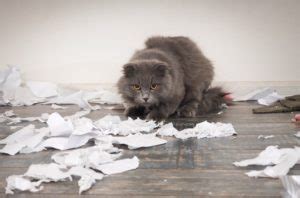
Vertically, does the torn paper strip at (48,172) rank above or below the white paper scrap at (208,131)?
below

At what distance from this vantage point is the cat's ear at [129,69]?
2.69 metres

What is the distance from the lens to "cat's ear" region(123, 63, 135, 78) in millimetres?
2689

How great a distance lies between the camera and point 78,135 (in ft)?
7.15

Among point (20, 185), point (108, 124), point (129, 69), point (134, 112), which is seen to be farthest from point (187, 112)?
point (20, 185)

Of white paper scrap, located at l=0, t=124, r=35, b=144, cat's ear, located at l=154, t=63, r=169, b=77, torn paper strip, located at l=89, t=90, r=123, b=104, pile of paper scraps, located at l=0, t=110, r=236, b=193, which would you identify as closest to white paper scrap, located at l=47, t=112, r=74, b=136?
pile of paper scraps, located at l=0, t=110, r=236, b=193

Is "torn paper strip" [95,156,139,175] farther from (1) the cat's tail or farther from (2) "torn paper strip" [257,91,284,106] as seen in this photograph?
(2) "torn paper strip" [257,91,284,106]

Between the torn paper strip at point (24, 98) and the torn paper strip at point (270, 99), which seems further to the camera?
the torn paper strip at point (24, 98)

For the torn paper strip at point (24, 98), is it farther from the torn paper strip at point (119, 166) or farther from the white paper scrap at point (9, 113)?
the torn paper strip at point (119, 166)

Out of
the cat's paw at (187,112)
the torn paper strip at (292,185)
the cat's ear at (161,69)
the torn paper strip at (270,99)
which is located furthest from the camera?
the torn paper strip at (270,99)

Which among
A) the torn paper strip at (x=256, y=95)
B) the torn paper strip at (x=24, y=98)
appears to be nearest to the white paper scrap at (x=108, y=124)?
the torn paper strip at (x=24, y=98)

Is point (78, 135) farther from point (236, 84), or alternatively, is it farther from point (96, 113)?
point (236, 84)

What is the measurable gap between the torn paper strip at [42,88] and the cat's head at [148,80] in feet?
3.36

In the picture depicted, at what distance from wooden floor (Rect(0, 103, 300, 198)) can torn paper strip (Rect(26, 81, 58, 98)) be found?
0.98 meters

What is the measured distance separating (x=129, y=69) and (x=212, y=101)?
639 millimetres
